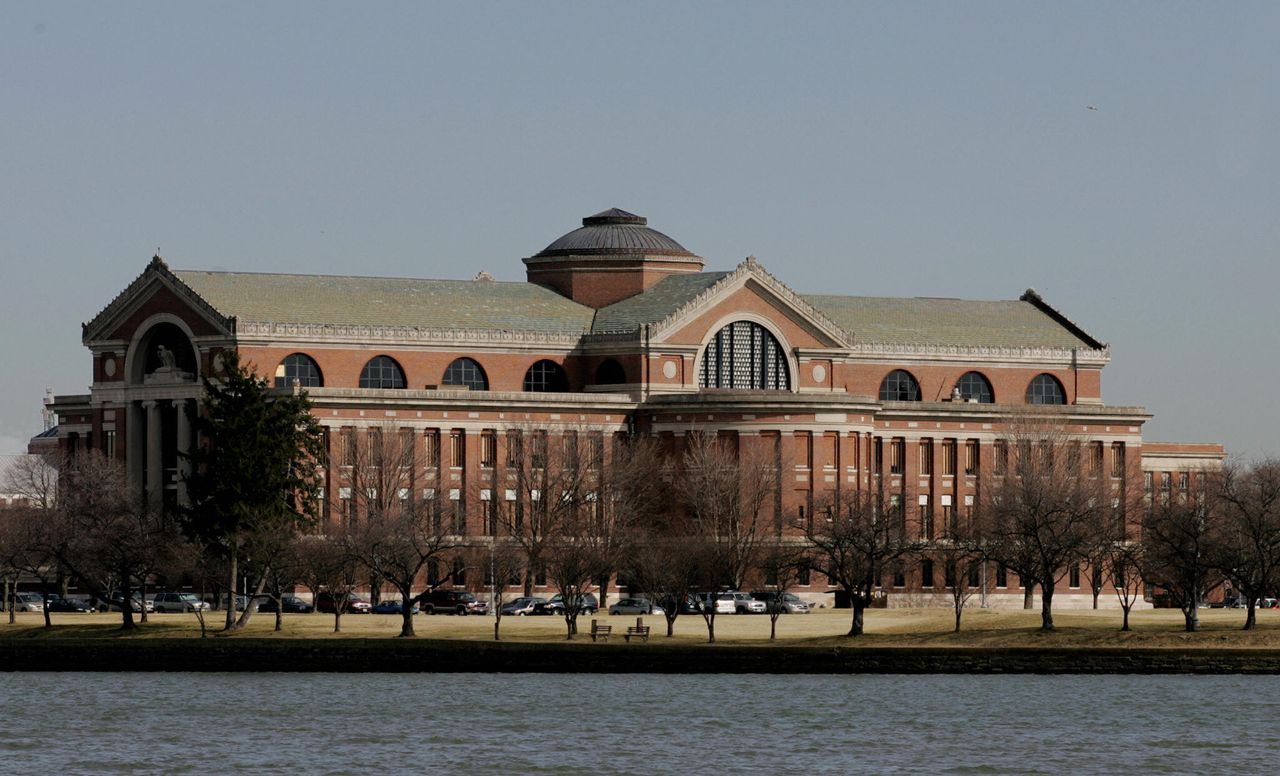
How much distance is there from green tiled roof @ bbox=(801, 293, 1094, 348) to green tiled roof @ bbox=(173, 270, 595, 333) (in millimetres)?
16670

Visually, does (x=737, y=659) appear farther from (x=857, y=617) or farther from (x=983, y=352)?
(x=983, y=352)

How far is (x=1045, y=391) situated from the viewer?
609ft

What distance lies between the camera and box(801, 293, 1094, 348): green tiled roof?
18350 cm

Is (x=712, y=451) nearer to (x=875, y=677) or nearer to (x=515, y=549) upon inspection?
(x=515, y=549)

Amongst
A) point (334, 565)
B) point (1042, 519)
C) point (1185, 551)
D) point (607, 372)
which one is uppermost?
point (607, 372)

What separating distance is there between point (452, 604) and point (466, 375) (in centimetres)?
1888

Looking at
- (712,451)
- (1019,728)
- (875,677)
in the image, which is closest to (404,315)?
(712,451)

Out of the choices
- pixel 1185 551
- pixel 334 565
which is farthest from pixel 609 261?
pixel 1185 551

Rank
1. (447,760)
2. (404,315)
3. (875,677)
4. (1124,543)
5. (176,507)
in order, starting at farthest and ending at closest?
(404,315), (1124,543), (176,507), (875,677), (447,760)

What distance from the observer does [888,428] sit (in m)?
177

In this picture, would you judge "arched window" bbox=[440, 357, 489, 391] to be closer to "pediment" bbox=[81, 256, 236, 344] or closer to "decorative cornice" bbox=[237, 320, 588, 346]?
"decorative cornice" bbox=[237, 320, 588, 346]

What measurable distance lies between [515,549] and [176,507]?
1643cm

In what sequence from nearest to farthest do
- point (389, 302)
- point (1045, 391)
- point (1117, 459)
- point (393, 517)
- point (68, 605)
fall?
point (393, 517), point (68, 605), point (389, 302), point (1117, 459), point (1045, 391)

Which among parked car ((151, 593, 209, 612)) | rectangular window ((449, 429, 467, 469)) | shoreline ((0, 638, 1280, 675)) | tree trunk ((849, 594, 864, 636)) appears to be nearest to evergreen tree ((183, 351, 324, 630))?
parked car ((151, 593, 209, 612))
